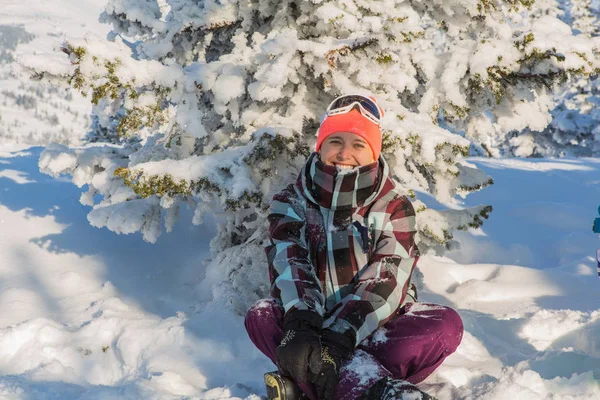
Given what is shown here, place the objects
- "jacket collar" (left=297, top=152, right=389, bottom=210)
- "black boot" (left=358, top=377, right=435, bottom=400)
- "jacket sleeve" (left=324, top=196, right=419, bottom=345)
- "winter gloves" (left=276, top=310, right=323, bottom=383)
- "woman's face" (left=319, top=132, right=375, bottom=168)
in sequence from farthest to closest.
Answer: "woman's face" (left=319, top=132, right=375, bottom=168)
"jacket collar" (left=297, top=152, right=389, bottom=210)
"jacket sleeve" (left=324, top=196, right=419, bottom=345)
"winter gloves" (left=276, top=310, right=323, bottom=383)
"black boot" (left=358, top=377, right=435, bottom=400)

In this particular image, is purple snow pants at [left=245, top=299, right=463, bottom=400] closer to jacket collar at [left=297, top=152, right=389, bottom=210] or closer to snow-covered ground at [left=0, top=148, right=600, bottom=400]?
snow-covered ground at [left=0, top=148, right=600, bottom=400]

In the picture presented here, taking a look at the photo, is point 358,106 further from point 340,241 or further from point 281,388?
point 281,388

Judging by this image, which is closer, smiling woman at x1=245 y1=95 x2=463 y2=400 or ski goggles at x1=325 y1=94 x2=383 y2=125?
smiling woman at x1=245 y1=95 x2=463 y2=400

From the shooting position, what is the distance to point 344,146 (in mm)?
2973

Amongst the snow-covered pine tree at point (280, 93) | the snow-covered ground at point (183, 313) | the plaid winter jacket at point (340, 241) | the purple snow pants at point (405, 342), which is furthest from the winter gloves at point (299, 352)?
the snow-covered pine tree at point (280, 93)

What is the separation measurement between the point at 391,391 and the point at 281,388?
0.53m

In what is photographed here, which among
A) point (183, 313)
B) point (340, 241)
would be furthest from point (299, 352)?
point (183, 313)

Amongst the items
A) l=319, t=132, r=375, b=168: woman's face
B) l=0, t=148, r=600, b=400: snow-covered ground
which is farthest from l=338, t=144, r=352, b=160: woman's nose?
l=0, t=148, r=600, b=400: snow-covered ground

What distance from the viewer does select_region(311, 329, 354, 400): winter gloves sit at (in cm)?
224

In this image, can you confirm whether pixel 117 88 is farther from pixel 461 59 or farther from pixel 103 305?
pixel 461 59

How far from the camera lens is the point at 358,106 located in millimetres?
3014

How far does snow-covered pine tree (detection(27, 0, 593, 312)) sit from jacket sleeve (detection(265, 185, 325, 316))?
1.61 ft

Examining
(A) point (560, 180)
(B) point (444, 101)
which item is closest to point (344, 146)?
(B) point (444, 101)

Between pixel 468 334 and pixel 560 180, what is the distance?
8.79 m
